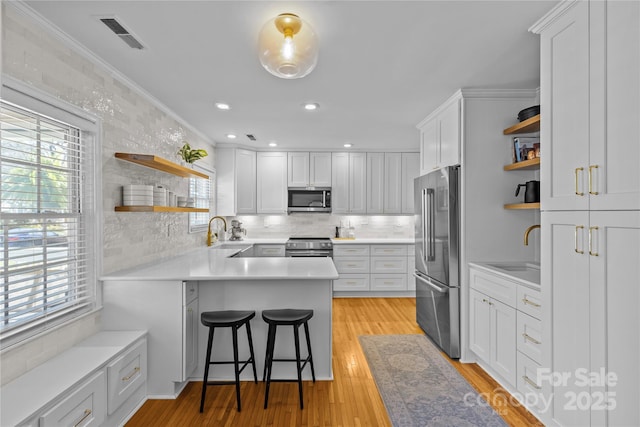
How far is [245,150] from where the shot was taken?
550 centimetres

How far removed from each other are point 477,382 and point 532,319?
81 cm

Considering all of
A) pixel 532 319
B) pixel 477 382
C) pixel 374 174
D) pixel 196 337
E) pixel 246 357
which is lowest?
pixel 477 382

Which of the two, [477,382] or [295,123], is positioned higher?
[295,123]

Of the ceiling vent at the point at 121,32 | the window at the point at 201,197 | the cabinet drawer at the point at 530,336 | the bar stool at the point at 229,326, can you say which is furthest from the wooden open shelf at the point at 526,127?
the window at the point at 201,197

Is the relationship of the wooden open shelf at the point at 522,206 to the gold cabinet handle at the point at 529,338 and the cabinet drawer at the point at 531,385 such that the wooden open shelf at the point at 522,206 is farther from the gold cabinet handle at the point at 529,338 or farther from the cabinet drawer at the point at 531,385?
the cabinet drawer at the point at 531,385

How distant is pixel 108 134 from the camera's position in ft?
8.25

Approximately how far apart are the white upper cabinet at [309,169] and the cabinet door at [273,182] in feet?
0.41

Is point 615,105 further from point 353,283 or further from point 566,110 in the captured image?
point 353,283

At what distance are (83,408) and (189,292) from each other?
91 centimetres

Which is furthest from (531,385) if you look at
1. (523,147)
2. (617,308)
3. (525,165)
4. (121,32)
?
(121,32)

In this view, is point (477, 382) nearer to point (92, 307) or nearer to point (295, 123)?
point (92, 307)

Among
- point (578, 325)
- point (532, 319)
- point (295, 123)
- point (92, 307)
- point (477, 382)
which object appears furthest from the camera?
point (295, 123)

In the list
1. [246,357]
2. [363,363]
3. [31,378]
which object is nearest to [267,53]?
[31,378]

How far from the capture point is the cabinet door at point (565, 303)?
1636 millimetres
